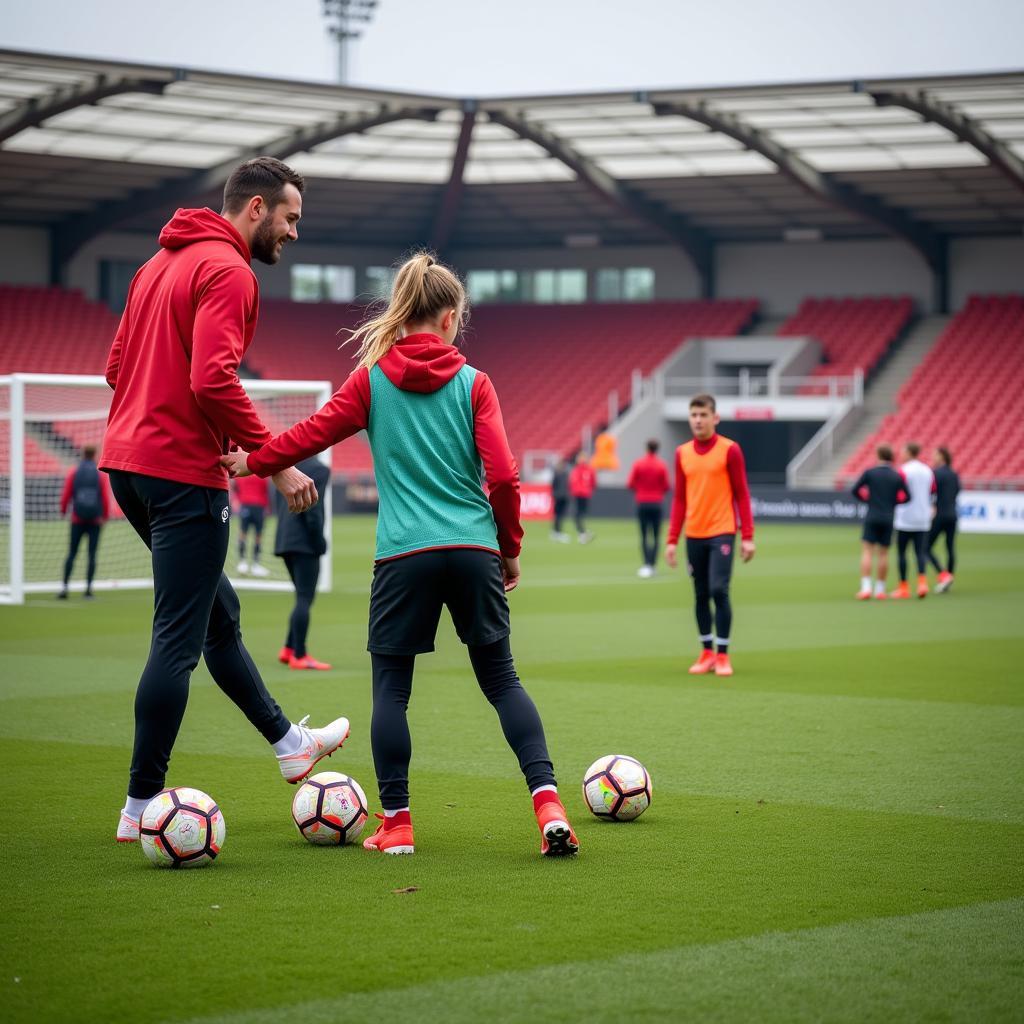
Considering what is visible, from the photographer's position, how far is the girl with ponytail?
18.1 feet

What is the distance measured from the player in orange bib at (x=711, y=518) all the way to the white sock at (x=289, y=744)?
575 cm

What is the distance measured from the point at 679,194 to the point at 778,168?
6013 millimetres

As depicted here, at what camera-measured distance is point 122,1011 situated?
3926 millimetres

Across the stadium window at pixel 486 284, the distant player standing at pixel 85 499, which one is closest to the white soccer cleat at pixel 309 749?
the distant player standing at pixel 85 499

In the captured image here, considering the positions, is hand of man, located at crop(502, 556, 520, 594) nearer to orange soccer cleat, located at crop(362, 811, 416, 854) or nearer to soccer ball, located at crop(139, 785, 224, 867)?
orange soccer cleat, located at crop(362, 811, 416, 854)

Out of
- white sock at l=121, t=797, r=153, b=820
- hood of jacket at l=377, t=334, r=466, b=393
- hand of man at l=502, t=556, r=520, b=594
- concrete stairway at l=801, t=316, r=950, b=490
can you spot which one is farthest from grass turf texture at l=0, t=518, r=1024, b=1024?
concrete stairway at l=801, t=316, r=950, b=490

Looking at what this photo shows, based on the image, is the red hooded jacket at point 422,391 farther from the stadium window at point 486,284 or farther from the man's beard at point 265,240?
the stadium window at point 486,284

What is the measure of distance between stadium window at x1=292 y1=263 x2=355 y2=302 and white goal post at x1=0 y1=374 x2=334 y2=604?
1569 centimetres

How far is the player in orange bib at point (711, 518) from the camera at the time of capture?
11602 mm

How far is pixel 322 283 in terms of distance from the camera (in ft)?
175

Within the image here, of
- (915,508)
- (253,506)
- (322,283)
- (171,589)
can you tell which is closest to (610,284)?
(322,283)

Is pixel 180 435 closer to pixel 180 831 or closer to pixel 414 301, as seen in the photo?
pixel 414 301

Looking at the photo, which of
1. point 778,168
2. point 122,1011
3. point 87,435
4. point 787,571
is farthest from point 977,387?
point 122,1011

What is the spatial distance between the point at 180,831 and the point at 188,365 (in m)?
1.63
